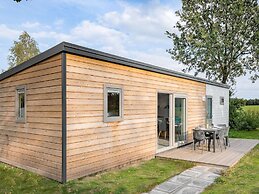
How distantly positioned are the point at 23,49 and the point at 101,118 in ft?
59.3

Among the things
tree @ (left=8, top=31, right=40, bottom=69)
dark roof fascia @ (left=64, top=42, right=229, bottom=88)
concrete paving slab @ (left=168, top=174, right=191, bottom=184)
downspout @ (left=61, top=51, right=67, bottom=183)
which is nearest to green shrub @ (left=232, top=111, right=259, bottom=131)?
dark roof fascia @ (left=64, top=42, right=229, bottom=88)

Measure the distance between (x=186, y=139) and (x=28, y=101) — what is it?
603 centimetres

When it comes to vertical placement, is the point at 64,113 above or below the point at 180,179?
above

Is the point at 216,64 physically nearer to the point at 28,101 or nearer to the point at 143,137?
the point at 143,137

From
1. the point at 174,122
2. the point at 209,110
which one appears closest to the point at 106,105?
the point at 174,122

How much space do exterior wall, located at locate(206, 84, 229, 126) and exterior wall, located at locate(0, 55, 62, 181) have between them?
26.4 ft

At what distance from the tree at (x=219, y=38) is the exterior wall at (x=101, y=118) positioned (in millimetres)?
11358

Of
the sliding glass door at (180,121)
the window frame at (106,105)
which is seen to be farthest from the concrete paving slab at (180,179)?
the sliding glass door at (180,121)

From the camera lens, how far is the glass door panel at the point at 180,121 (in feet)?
29.7


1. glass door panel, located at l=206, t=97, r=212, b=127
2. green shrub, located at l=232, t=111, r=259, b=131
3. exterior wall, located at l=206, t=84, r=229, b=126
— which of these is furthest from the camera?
green shrub, located at l=232, t=111, r=259, b=131

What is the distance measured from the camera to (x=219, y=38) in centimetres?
1800

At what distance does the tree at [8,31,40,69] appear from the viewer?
2108cm

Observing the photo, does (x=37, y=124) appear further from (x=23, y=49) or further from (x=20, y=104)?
(x=23, y=49)

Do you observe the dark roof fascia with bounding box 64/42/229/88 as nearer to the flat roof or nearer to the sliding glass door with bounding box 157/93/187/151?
the flat roof
